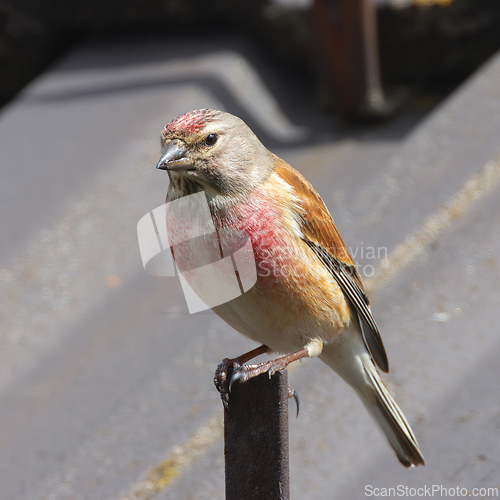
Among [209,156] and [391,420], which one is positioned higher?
[209,156]

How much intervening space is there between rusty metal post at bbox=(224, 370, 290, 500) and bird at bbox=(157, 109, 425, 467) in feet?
0.20

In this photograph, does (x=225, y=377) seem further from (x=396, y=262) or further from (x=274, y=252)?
(x=396, y=262)

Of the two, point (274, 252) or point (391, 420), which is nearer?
point (274, 252)

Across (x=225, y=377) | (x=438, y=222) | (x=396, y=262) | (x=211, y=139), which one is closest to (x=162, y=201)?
(x=396, y=262)

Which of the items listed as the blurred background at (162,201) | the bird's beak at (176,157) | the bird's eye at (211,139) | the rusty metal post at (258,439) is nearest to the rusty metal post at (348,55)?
the blurred background at (162,201)

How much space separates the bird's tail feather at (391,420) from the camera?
2.82 meters

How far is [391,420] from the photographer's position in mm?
2900

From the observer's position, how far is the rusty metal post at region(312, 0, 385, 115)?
469 cm

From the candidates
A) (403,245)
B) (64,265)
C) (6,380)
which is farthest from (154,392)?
(403,245)

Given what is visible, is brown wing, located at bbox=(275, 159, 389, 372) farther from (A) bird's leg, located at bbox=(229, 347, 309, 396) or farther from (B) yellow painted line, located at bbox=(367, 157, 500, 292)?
(B) yellow painted line, located at bbox=(367, 157, 500, 292)

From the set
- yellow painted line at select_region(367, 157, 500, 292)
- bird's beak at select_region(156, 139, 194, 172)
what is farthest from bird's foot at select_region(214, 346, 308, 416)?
yellow painted line at select_region(367, 157, 500, 292)

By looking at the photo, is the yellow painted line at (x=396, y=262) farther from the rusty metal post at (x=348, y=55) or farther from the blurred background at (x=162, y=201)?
the rusty metal post at (x=348, y=55)

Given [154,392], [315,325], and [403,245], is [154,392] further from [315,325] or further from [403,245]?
[403,245]

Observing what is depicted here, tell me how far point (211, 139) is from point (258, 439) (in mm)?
1071
